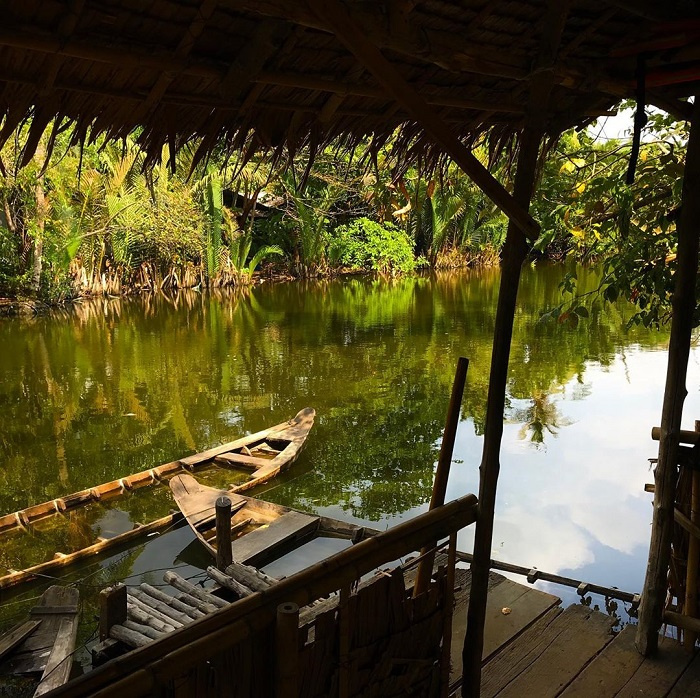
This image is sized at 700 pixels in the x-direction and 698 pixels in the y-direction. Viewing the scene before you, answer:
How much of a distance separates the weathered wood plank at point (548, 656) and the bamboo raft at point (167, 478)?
3.23 m

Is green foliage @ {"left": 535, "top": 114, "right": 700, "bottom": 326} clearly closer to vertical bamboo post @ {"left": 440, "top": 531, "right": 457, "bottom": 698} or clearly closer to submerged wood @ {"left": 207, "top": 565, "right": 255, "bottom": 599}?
vertical bamboo post @ {"left": 440, "top": 531, "right": 457, "bottom": 698}

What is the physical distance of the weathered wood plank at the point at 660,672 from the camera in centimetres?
240

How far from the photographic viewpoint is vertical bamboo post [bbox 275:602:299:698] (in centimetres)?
157

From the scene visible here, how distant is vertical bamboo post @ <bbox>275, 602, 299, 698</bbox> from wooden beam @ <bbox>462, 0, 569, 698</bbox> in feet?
2.90

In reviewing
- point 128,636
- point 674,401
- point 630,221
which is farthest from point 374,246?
point 674,401

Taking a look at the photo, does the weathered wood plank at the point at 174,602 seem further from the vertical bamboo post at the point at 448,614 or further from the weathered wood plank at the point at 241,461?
the weathered wood plank at the point at 241,461

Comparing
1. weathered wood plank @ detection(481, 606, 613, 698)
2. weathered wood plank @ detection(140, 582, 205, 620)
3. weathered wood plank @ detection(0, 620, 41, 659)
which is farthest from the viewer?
weathered wood plank @ detection(140, 582, 205, 620)

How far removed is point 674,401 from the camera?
2521 mm

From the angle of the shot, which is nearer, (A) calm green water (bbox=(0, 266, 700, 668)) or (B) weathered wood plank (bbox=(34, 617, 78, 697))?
(B) weathered wood plank (bbox=(34, 617, 78, 697))

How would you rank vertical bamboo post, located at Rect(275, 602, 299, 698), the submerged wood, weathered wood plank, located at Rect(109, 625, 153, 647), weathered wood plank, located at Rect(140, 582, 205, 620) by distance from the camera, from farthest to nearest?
the submerged wood < weathered wood plank, located at Rect(140, 582, 205, 620) < weathered wood plank, located at Rect(109, 625, 153, 647) < vertical bamboo post, located at Rect(275, 602, 299, 698)

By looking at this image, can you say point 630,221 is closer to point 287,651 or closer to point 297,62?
point 297,62

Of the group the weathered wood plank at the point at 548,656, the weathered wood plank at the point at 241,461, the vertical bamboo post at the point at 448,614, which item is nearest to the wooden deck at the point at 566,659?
Result: the weathered wood plank at the point at 548,656

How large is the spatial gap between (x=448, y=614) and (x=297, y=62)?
1.75 meters

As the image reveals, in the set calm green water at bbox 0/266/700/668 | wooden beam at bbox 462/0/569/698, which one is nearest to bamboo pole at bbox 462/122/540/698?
wooden beam at bbox 462/0/569/698
